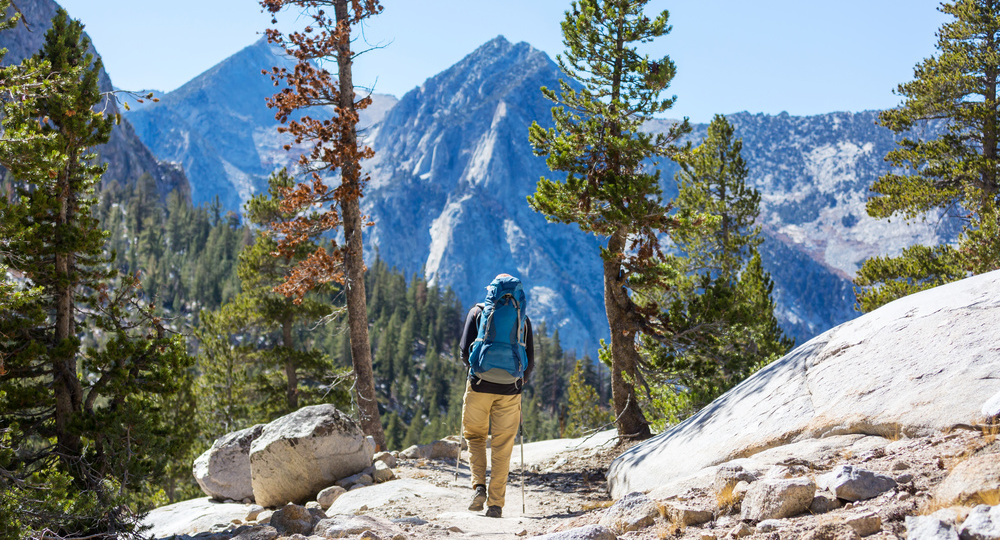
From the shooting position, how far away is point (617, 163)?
1184 cm

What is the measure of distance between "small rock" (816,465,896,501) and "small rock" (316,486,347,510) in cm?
639

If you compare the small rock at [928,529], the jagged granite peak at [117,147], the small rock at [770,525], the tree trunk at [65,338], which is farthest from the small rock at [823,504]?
the jagged granite peak at [117,147]

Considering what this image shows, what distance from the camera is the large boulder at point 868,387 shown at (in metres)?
4.94

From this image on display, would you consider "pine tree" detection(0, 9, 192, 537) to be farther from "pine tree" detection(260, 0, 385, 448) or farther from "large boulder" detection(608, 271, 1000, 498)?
"large boulder" detection(608, 271, 1000, 498)

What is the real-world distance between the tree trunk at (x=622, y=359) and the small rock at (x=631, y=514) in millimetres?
6771

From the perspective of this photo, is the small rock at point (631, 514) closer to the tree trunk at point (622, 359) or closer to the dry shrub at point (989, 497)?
the dry shrub at point (989, 497)

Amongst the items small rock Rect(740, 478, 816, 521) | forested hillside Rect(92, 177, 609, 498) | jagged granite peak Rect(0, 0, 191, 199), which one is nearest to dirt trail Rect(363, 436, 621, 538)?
small rock Rect(740, 478, 816, 521)

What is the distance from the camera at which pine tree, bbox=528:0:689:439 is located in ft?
37.3

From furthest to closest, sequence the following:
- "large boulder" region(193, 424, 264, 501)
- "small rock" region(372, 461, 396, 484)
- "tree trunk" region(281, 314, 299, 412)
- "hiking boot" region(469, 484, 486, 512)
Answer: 1. "tree trunk" region(281, 314, 299, 412)
2. "large boulder" region(193, 424, 264, 501)
3. "small rock" region(372, 461, 396, 484)
4. "hiking boot" region(469, 484, 486, 512)

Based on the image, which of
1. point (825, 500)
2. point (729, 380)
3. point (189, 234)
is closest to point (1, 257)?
point (825, 500)

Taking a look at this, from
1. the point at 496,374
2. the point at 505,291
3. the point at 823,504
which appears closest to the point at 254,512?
the point at 496,374

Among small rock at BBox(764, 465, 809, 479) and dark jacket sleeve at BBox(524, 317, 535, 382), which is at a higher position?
dark jacket sleeve at BBox(524, 317, 535, 382)

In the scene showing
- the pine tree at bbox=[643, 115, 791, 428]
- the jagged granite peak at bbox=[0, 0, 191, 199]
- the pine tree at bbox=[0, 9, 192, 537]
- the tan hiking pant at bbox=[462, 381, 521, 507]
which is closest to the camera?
the tan hiking pant at bbox=[462, 381, 521, 507]

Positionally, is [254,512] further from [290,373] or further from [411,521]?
[290,373]
